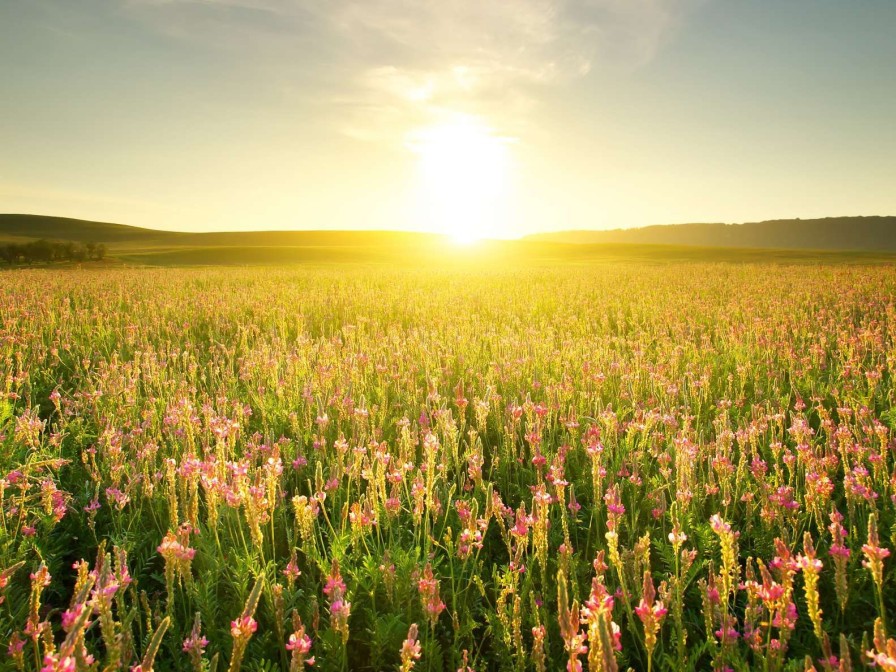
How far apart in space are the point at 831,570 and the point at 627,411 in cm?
199

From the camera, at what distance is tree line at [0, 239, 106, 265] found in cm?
4197

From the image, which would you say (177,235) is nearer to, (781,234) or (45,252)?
(45,252)

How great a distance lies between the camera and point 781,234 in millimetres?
163625

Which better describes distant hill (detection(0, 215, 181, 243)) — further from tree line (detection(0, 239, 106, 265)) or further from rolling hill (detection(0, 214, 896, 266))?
tree line (detection(0, 239, 106, 265))

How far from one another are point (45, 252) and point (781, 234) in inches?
7394

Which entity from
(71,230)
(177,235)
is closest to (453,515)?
(177,235)

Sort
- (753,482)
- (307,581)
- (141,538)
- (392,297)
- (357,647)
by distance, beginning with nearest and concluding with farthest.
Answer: (357,647) → (307,581) → (141,538) → (753,482) → (392,297)

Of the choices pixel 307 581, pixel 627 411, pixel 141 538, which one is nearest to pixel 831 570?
pixel 627 411

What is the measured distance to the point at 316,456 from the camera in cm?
348

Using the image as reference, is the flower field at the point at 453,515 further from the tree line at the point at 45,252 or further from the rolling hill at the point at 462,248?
the tree line at the point at 45,252

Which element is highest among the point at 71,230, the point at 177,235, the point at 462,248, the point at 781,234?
the point at 781,234

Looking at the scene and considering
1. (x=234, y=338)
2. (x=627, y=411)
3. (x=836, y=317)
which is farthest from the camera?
(x=836, y=317)

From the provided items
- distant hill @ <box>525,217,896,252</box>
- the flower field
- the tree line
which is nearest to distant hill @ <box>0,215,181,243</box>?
the tree line

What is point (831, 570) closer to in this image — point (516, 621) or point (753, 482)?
point (753, 482)
